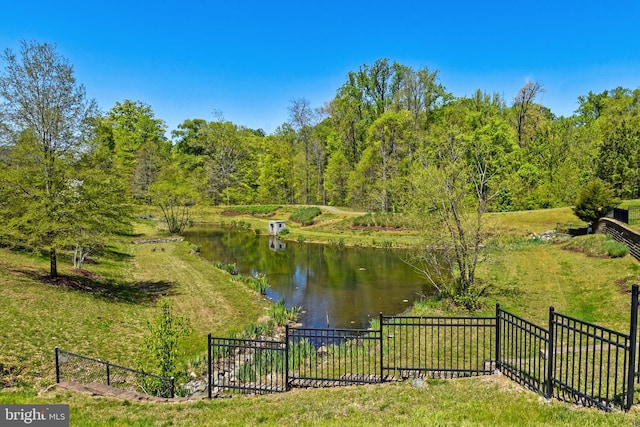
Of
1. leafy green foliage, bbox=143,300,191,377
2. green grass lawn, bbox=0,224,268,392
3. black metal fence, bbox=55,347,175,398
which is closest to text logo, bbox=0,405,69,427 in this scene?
black metal fence, bbox=55,347,175,398

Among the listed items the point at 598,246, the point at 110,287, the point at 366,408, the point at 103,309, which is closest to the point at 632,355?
the point at 366,408

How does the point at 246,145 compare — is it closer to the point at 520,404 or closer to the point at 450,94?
the point at 450,94

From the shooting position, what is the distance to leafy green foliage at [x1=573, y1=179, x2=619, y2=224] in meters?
29.6

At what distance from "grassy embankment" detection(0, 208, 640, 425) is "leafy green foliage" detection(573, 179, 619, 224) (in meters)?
3.89

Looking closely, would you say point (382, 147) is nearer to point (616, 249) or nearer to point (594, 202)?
point (594, 202)

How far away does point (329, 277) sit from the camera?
26828mm

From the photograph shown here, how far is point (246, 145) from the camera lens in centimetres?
7538

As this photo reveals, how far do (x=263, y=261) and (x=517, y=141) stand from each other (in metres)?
41.9

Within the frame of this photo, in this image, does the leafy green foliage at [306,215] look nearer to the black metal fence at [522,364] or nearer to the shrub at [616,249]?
the shrub at [616,249]

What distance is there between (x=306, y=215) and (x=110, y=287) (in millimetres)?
35468

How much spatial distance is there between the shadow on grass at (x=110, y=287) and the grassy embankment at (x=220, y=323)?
0.31ft

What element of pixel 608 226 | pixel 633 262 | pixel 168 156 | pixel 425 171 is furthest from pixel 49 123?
pixel 168 156

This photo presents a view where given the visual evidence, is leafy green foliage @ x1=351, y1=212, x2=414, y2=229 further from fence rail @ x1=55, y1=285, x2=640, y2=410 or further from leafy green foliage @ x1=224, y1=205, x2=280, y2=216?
fence rail @ x1=55, y1=285, x2=640, y2=410

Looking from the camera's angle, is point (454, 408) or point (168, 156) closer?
point (454, 408)
